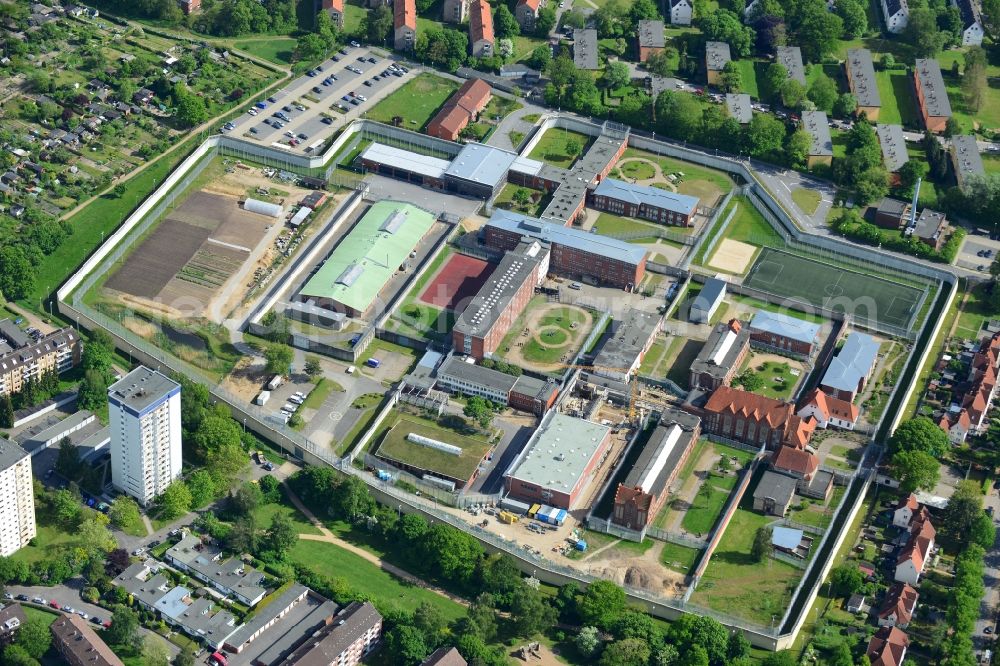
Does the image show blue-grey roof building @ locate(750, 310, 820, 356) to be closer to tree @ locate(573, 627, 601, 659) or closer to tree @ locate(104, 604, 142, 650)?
tree @ locate(573, 627, 601, 659)

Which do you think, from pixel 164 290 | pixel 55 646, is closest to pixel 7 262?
pixel 164 290

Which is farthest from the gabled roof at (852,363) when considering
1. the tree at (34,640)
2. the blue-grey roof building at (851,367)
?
the tree at (34,640)

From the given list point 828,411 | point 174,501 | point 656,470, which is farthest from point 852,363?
point 174,501

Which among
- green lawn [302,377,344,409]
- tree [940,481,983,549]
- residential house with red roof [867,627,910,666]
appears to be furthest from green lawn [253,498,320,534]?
tree [940,481,983,549]

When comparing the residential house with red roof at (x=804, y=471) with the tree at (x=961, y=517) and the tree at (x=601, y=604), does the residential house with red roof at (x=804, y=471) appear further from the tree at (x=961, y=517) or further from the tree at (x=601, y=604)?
the tree at (x=601, y=604)

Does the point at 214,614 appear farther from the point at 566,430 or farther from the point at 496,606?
the point at 566,430

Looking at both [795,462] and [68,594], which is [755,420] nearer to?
[795,462]
